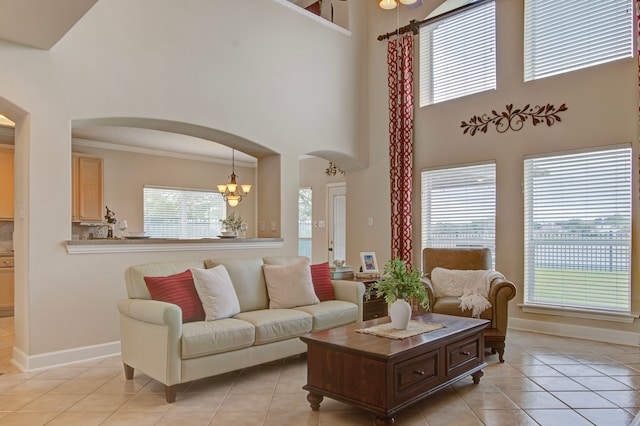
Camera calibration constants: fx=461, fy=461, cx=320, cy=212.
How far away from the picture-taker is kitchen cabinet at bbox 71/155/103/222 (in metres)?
7.11

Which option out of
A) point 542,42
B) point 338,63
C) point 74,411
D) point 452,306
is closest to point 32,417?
point 74,411

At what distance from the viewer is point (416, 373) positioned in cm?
281

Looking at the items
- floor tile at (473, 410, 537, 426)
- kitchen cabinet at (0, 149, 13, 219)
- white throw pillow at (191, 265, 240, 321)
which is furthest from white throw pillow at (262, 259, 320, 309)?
kitchen cabinet at (0, 149, 13, 219)

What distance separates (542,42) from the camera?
536cm

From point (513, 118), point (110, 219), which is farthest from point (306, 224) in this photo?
point (513, 118)

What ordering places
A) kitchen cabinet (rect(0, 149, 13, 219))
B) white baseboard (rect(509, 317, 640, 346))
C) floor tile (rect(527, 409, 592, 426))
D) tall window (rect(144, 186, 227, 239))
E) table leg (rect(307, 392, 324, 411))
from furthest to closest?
tall window (rect(144, 186, 227, 239)) < kitchen cabinet (rect(0, 149, 13, 219)) < white baseboard (rect(509, 317, 640, 346)) < table leg (rect(307, 392, 324, 411)) < floor tile (rect(527, 409, 592, 426))

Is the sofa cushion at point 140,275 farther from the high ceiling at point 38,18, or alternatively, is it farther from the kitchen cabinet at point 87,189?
the kitchen cabinet at point 87,189

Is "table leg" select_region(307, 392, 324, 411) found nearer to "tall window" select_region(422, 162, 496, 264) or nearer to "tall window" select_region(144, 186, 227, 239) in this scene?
"tall window" select_region(422, 162, 496, 264)

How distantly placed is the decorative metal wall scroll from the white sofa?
2.99m

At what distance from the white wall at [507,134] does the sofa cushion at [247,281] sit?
2.87 metres

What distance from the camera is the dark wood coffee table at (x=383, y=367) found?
2621 mm

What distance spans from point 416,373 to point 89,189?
6.27 m

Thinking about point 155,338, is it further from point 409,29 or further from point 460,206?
point 409,29

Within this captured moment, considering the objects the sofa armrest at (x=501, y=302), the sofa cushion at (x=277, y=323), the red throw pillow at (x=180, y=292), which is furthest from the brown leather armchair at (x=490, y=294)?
the red throw pillow at (x=180, y=292)
